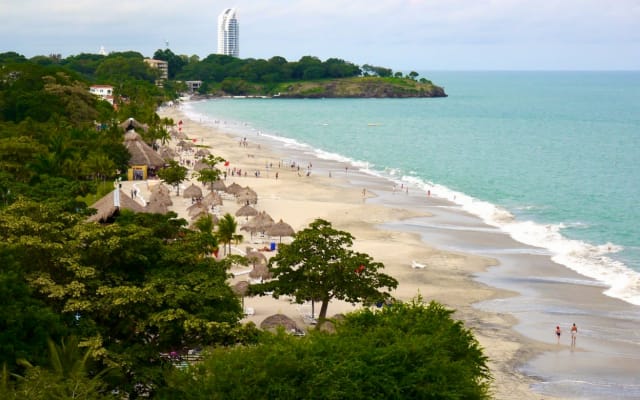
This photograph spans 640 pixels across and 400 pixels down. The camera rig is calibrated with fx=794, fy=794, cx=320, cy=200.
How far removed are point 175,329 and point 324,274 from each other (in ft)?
21.3

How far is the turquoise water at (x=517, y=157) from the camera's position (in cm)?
4134

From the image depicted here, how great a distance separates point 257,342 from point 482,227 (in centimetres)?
2856

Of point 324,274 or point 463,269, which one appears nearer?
point 324,274

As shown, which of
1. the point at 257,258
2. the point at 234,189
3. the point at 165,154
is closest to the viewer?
the point at 257,258

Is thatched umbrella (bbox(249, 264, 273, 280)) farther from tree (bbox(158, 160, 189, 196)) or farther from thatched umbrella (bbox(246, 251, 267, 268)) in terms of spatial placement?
tree (bbox(158, 160, 189, 196))

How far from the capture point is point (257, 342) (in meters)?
17.0

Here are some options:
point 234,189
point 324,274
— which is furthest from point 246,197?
point 324,274

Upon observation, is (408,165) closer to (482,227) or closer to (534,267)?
(482,227)

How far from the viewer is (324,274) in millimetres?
→ 22406

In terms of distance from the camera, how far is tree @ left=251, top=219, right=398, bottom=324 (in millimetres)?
22328

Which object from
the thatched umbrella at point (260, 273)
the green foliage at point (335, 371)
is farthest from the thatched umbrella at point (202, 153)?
the green foliage at point (335, 371)

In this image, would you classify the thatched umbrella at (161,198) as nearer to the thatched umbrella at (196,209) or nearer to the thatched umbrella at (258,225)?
the thatched umbrella at (196,209)

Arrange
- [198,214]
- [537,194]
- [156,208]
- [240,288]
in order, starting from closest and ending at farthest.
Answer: [240,288]
[198,214]
[156,208]
[537,194]

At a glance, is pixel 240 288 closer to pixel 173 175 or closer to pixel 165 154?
pixel 173 175
